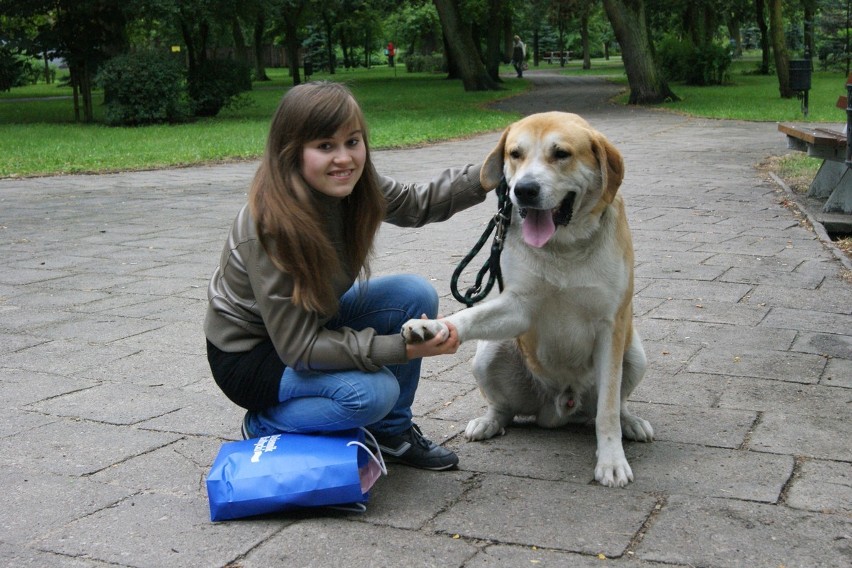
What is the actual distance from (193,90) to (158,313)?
18673mm

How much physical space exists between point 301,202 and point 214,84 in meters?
21.6

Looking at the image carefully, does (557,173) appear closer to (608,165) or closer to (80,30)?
(608,165)

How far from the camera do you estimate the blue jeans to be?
3.29m

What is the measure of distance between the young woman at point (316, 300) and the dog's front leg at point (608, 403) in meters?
0.58

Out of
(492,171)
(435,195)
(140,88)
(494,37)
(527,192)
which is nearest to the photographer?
(527,192)

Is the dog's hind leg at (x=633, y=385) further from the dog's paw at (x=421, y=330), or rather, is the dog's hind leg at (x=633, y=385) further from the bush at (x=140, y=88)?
the bush at (x=140, y=88)

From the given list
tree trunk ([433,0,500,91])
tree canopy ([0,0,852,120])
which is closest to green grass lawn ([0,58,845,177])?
tree trunk ([433,0,500,91])

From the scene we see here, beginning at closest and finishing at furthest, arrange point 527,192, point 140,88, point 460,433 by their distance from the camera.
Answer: point 527,192 < point 460,433 < point 140,88

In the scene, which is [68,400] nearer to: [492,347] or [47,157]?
[492,347]

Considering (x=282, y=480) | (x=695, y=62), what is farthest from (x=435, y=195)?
(x=695, y=62)

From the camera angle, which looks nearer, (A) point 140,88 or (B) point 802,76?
(B) point 802,76

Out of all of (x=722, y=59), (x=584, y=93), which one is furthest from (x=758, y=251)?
(x=722, y=59)

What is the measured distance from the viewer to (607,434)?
358 cm

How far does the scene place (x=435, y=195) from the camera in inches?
154
